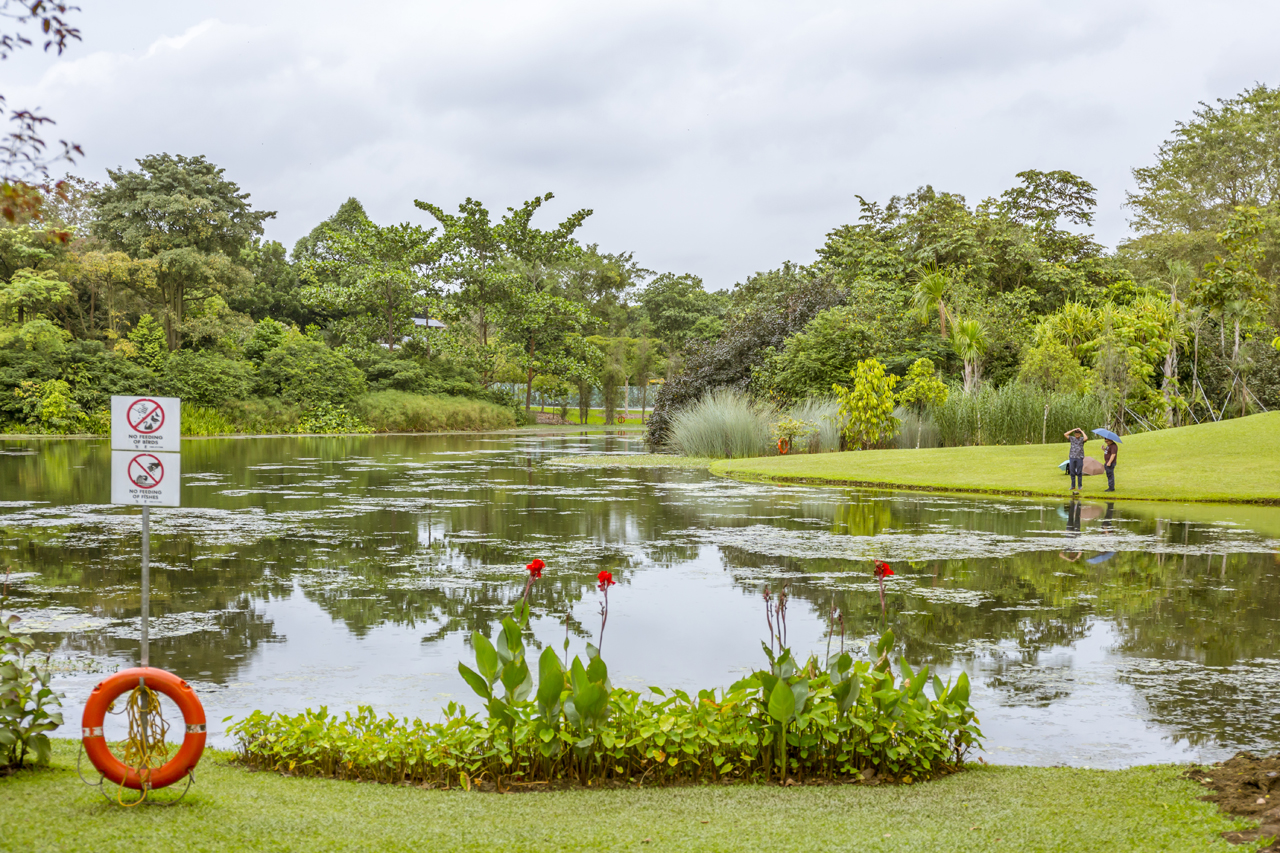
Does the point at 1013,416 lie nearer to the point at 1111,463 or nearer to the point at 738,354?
the point at 1111,463

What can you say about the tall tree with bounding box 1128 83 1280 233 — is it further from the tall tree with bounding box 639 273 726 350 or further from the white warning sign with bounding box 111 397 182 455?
the white warning sign with bounding box 111 397 182 455

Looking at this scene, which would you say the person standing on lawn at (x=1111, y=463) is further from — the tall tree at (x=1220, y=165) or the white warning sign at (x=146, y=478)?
the tall tree at (x=1220, y=165)

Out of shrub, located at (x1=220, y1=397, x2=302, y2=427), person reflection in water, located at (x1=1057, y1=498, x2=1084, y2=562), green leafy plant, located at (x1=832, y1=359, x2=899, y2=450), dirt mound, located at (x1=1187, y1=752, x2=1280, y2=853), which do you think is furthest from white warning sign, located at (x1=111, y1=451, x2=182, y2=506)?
shrub, located at (x1=220, y1=397, x2=302, y2=427)

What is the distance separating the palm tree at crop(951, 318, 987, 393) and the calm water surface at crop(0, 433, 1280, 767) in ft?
47.3

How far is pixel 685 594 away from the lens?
34.3 ft

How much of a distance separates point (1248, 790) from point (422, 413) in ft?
167

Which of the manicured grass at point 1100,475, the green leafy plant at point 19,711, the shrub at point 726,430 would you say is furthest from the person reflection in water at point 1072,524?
the shrub at point 726,430

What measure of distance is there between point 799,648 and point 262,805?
465 cm

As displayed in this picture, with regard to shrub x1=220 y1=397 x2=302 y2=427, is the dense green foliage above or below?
above

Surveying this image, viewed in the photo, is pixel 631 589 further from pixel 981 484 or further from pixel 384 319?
pixel 384 319

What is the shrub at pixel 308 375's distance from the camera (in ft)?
164

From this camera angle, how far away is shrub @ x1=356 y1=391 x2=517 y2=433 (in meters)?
52.4

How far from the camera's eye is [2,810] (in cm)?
422

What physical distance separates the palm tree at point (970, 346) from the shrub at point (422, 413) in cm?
2805
